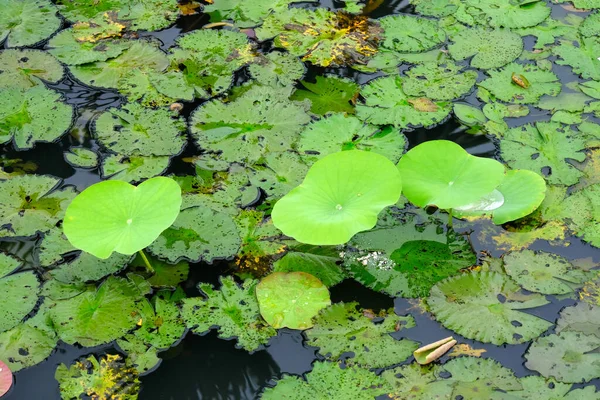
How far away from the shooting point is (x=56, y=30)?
4.31 m

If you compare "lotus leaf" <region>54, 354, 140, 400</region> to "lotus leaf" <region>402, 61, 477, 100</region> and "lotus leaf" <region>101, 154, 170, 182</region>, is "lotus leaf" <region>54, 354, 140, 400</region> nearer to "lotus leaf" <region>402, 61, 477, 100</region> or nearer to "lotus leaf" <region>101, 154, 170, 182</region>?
"lotus leaf" <region>101, 154, 170, 182</region>

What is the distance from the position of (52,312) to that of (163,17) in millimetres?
2237

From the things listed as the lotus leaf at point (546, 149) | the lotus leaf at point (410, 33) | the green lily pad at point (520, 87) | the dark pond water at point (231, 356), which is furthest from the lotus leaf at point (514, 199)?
the lotus leaf at point (410, 33)

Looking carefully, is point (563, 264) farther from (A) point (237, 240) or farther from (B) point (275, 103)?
(B) point (275, 103)

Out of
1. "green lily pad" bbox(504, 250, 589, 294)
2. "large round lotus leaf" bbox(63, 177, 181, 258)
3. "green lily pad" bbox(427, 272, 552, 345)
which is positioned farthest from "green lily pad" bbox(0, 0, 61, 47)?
"green lily pad" bbox(504, 250, 589, 294)

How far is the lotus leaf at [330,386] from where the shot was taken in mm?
2650

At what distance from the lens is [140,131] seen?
145 inches

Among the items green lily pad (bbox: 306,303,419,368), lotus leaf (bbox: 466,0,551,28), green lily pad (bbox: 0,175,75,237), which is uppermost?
lotus leaf (bbox: 466,0,551,28)

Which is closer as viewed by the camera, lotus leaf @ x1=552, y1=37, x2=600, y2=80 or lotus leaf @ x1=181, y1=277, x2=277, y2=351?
lotus leaf @ x1=181, y1=277, x2=277, y2=351

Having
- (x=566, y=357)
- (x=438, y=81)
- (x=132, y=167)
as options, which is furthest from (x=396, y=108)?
(x=566, y=357)

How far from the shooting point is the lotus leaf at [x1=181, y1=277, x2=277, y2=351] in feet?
9.34

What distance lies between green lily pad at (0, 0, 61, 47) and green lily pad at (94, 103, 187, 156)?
940 millimetres

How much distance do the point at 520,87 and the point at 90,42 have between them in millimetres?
2623

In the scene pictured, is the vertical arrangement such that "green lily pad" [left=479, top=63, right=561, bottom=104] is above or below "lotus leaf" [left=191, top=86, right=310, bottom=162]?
above
